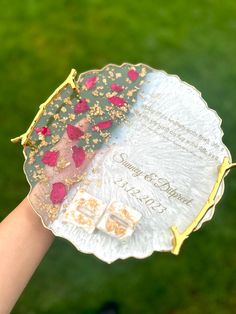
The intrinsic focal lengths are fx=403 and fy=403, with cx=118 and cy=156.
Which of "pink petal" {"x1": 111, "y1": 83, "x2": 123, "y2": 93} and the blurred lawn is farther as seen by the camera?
the blurred lawn

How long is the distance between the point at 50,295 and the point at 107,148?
3.15 feet

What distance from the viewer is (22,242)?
5.82 feet

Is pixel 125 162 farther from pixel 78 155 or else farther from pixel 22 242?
pixel 22 242

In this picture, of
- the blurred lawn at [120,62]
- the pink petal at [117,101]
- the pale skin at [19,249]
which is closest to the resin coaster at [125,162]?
the pink petal at [117,101]

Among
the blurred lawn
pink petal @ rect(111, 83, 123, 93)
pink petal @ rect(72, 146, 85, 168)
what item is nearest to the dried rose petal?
pink petal @ rect(72, 146, 85, 168)

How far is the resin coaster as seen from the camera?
166cm

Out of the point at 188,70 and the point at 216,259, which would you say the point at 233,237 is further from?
the point at 188,70

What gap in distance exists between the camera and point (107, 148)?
1.79 meters

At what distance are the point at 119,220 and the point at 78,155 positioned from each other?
1.15ft

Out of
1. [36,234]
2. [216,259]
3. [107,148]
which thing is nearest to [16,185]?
[36,234]

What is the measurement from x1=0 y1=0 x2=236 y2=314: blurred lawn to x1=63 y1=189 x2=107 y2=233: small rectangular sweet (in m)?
0.64

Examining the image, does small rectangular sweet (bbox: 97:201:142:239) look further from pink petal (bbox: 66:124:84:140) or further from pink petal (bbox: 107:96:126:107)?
pink petal (bbox: 107:96:126:107)

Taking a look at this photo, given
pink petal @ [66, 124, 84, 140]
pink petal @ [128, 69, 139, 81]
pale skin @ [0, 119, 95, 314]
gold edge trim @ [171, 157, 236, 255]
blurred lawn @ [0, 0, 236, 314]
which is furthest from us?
blurred lawn @ [0, 0, 236, 314]

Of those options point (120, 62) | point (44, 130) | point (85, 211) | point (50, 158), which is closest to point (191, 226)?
point (85, 211)
